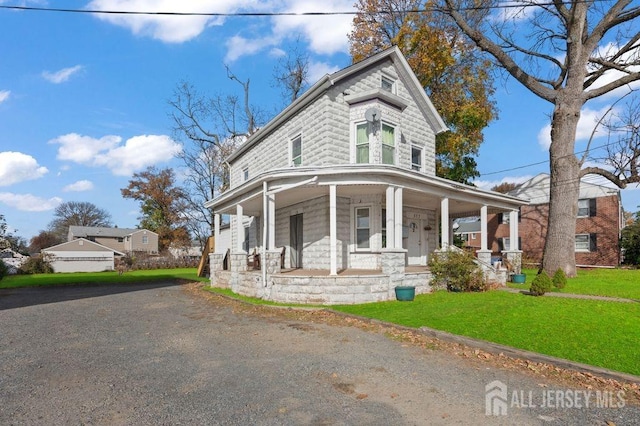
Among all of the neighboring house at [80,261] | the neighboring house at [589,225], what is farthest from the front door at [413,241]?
the neighboring house at [80,261]

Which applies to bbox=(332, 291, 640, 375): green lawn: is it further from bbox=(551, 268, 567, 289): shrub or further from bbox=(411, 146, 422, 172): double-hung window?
bbox=(411, 146, 422, 172): double-hung window

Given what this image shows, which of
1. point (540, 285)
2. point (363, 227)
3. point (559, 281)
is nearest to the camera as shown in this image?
point (540, 285)

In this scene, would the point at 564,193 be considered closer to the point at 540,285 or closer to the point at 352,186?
the point at 540,285

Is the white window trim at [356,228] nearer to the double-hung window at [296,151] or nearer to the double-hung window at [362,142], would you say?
the double-hung window at [362,142]

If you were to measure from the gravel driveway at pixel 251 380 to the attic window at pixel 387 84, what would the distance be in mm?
10957

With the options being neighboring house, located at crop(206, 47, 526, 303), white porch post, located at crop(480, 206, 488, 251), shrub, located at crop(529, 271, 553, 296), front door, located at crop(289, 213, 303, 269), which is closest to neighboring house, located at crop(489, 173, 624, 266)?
white porch post, located at crop(480, 206, 488, 251)

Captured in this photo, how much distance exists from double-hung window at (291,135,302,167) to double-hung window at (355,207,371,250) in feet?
11.0

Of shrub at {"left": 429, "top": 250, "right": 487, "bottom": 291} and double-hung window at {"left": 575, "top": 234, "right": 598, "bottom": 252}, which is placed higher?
double-hung window at {"left": 575, "top": 234, "right": 598, "bottom": 252}

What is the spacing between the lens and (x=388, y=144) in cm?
1374

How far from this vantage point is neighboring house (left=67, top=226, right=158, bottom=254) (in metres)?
55.5

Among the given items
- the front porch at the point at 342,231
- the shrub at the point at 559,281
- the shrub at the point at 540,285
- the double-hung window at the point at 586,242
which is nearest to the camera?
the shrub at the point at 540,285

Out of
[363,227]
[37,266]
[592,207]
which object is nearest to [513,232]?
[363,227]

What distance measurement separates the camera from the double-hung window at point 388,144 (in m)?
13.5

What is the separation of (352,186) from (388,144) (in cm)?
332
